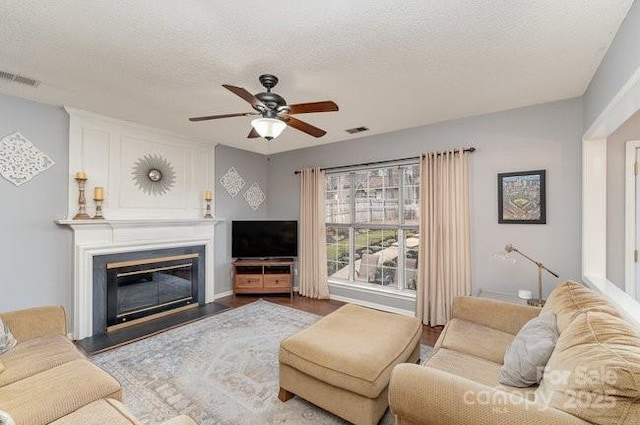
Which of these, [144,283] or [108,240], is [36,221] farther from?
[144,283]

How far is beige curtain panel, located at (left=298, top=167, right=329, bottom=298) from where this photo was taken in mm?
4711

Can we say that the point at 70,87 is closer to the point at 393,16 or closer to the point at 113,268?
the point at 113,268

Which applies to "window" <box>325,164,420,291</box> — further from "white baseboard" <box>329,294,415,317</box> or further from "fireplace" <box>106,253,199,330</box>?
"fireplace" <box>106,253,199,330</box>

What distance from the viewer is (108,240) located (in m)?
3.49

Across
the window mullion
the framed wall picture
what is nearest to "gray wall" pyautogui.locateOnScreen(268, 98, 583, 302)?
the framed wall picture

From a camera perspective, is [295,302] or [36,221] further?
[295,302]

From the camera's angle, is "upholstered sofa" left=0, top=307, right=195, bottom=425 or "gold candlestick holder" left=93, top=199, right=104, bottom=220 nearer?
"upholstered sofa" left=0, top=307, right=195, bottom=425

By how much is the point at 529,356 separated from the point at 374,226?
2.98 meters

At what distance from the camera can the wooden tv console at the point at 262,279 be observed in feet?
15.6

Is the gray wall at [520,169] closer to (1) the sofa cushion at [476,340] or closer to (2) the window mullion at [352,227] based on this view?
(2) the window mullion at [352,227]

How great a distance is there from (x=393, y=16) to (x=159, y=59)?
64.8 inches

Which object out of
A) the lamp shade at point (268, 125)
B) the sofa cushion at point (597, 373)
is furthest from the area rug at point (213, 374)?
the lamp shade at point (268, 125)

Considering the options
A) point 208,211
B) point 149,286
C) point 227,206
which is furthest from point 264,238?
point 149,286

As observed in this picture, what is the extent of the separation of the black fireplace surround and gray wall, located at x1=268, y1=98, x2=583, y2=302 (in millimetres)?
3329
